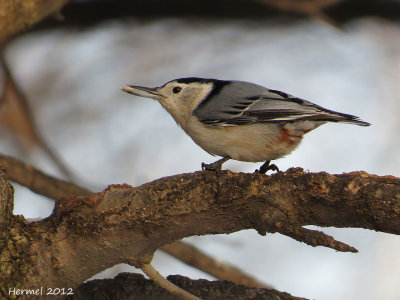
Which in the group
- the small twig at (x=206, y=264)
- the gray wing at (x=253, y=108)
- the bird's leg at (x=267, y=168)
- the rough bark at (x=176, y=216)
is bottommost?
the rough bark at (x=176, y=216)

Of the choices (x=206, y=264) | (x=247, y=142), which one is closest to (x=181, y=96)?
(x=247, y=142)

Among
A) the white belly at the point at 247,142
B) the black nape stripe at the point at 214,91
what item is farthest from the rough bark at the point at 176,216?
the black nape stripe at the point at 214,91

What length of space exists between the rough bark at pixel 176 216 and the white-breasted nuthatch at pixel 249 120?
1.77 feet

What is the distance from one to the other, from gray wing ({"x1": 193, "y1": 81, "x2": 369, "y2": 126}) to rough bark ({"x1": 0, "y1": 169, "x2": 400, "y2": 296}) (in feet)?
2.62

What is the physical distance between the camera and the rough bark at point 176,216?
94.3 inches

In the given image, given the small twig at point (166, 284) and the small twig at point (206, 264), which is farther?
the small twig at point (206, 264)

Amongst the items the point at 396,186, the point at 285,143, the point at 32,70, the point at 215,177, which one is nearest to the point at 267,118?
the point at 285,143

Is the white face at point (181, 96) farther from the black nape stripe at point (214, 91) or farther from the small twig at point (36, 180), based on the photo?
the small twig at point (36, 180)

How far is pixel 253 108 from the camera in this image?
3.57m

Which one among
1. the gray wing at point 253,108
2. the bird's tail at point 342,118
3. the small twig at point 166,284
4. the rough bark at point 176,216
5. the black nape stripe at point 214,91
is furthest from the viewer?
the black nape stripe at point 214,91

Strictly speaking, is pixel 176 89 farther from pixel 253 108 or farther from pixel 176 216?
pixel 176 216

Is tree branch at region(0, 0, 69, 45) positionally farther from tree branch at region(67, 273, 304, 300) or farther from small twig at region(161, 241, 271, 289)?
tree branch at region(67, 273, 304, 300)

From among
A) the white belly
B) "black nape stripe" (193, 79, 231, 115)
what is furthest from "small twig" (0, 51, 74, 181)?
the white belly

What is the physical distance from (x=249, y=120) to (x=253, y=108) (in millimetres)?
89
